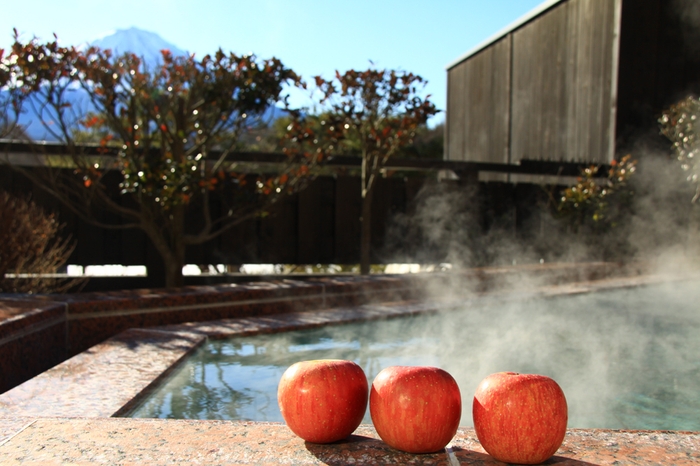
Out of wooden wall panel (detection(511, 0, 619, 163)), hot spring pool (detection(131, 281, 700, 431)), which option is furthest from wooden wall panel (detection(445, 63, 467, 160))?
hot spring pool (detection(131, 281, 700, 431))

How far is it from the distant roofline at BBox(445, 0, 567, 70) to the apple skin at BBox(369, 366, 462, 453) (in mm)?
10235

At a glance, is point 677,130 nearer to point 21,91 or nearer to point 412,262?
point 412,262

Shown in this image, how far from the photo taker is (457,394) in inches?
57.0

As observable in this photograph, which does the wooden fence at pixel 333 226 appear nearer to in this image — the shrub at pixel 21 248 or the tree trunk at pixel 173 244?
the tree trunk at pixel 173 244

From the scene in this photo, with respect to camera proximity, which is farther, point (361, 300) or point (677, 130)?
point (677, 130)

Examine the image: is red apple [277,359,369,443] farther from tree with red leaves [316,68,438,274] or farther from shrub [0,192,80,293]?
tree with red leaves [316,68,438,274]

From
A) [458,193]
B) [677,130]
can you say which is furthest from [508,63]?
[458,193]

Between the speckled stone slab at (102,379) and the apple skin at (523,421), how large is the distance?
1.26 m

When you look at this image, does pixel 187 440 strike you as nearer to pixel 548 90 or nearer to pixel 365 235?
pixel 365 235

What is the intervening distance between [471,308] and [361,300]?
849 millimetres

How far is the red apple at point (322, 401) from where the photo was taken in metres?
1.45

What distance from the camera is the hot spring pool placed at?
2.38m

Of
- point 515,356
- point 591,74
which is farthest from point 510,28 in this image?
point 515,356

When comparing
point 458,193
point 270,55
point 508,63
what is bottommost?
point 458,193
